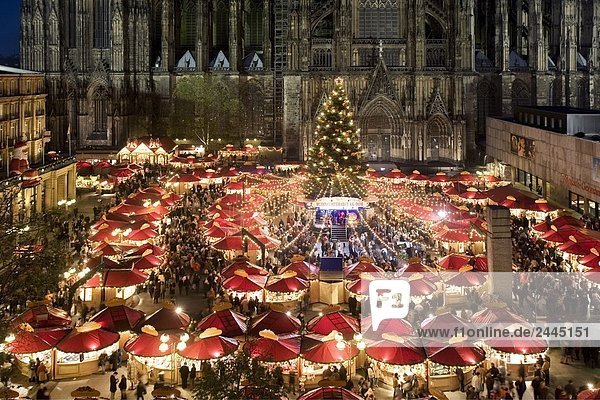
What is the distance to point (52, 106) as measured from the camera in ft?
281

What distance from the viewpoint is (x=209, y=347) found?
26.0m

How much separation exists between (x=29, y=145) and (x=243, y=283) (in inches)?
1454

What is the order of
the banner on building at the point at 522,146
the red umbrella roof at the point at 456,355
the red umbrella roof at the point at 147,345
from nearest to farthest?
the red umbrella roof at the point at 456,355, the red umbrella roof at the point at 147,345, the banner on building at the point at 522,146

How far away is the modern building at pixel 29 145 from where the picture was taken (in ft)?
173

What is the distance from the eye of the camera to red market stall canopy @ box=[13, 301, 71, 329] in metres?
27.8

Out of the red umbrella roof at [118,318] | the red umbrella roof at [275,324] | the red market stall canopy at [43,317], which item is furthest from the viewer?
the red umbrella roof at [118,318]

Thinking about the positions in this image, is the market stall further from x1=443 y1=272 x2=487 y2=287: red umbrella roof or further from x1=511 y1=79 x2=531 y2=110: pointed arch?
x1=511 y1=79 x2=531 y2=110: pointed arch

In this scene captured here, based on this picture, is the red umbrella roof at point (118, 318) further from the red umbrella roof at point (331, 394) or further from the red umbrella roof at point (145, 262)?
the red umbrella roof at point (331, 394)

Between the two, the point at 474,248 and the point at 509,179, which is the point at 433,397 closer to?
the point at 474,248

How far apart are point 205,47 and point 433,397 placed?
7334 centimetres

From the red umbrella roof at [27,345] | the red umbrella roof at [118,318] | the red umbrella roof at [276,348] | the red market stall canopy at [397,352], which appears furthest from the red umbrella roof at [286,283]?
the red umbrella roof at [27,345]

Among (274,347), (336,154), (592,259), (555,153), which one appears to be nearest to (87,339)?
(274,347)

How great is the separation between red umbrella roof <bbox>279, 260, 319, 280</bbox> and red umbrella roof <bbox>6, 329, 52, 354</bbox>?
43.7 feet

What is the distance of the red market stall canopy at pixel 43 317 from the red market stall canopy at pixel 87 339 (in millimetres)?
1685
